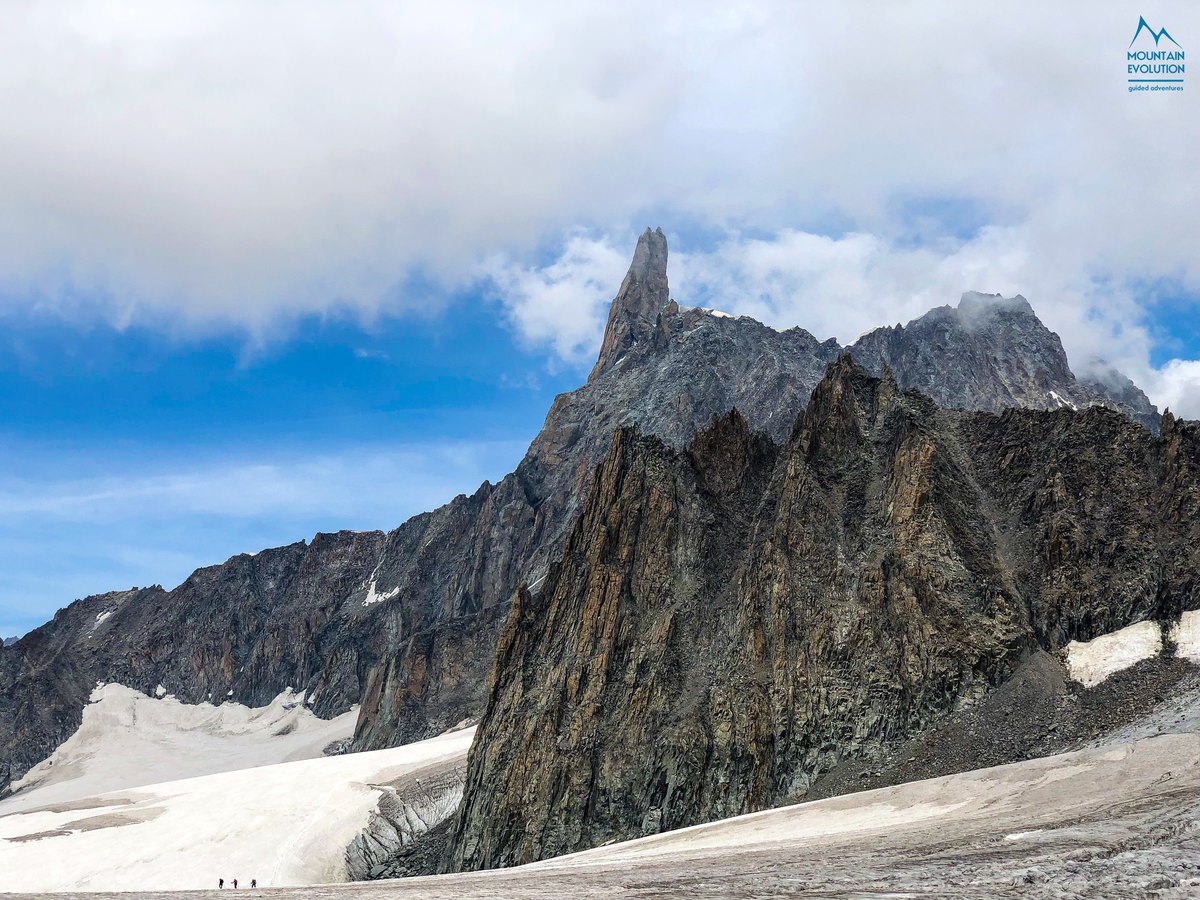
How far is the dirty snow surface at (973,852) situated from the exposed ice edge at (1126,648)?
Answer: 14936 mm

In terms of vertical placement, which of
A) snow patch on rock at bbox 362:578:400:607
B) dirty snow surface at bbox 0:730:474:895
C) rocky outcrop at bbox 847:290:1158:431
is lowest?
dirty snow surface at bbox 0:730:474:895

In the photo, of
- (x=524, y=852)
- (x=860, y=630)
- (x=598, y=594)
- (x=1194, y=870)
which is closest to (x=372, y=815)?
(x=524, y=852)

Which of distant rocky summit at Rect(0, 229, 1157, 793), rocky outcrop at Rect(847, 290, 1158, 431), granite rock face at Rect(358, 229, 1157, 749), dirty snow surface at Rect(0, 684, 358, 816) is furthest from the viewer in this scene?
rocky outcrop at Rect(847, 290, 1158, 431)

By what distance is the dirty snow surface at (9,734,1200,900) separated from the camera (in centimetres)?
1560

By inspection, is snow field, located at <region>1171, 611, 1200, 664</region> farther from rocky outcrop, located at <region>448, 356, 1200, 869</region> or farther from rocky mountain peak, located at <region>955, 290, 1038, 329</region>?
rocky mountain peak, located at <region>955, 290, 1038, 329</region>

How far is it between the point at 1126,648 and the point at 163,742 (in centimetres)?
17992

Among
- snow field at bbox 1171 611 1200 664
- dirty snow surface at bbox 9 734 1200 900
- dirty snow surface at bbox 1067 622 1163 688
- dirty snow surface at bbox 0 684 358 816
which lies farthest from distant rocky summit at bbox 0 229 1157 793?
dirty snow surface at bbox 9 734 1200 900

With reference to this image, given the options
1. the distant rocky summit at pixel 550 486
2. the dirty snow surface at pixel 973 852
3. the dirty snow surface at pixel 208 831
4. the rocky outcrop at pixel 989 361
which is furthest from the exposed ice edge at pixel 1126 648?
the rocky outcrop at pixel 989 361

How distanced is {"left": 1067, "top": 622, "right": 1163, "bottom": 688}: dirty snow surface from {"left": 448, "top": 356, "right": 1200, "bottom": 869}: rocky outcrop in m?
1.07

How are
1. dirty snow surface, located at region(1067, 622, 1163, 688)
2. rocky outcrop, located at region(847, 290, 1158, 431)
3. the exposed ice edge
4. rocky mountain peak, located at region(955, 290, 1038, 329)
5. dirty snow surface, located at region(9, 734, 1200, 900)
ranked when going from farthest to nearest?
rocky mountain peak, located at region(955, 290, 1038, 329) < rocky outcrop, located at region(847, 290, 1158, 431) < dirty snow surface, located at region(1067, 622, 1163, 688) < the exposed ice edge < dirty snow surface, located at region(9, 734, 1200, 900)

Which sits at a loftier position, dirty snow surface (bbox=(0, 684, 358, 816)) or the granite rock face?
the granite rock face

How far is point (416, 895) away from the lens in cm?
1736

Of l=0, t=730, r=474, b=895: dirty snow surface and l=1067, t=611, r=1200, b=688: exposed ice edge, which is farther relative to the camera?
l=0, t=730, r=474, b=895: dirty snow surface

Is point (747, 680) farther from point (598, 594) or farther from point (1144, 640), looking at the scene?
point (1144, 640)
